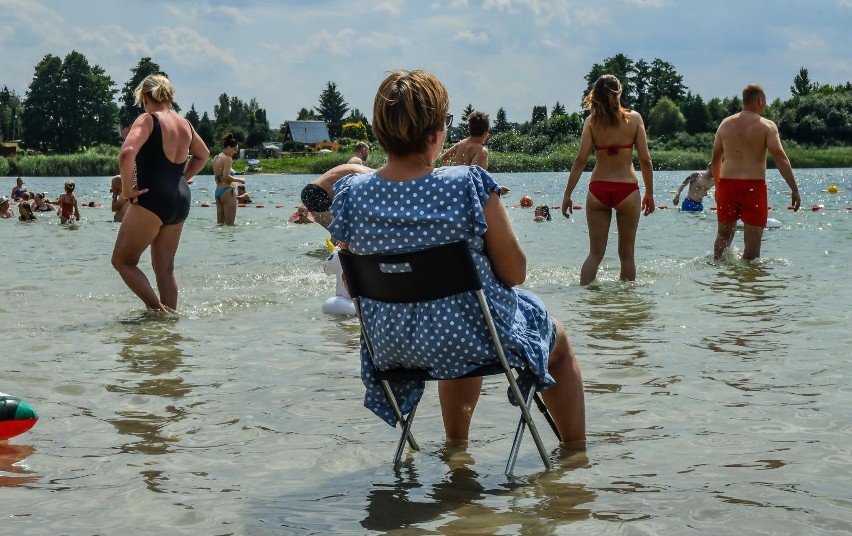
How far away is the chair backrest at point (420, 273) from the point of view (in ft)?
11.8

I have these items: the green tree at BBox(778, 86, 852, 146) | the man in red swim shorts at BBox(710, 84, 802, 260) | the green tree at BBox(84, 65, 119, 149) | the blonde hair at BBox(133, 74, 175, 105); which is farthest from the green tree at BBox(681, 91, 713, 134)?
the blonde hair at BBox(133, 74, 175, 105)

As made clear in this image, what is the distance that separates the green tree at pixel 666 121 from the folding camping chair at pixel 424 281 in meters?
117

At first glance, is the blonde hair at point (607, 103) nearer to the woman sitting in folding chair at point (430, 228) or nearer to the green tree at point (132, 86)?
the woman sitting in folding chair at point (430, 228)

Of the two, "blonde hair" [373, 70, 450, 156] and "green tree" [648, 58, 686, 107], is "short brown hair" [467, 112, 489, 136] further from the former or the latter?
"green tree" [648, 58, 686, 107]

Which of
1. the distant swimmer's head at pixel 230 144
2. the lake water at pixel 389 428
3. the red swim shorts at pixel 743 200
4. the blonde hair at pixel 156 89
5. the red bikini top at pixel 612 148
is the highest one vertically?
the blonde hair at pixel 156 89

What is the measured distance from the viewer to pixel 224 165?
2045cm

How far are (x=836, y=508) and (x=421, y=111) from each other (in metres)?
1.92

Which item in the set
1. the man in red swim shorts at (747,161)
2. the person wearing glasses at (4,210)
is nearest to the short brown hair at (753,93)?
the man in red swim shorts at (747,161)

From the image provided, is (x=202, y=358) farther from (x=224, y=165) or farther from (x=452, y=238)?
(x=224, y=165)

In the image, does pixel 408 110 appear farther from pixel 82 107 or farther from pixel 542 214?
pixel 82 107

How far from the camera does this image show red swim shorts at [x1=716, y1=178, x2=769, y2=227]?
11289 millimetres

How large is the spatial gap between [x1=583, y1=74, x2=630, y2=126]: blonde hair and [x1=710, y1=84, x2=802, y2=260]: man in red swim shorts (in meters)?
2.41

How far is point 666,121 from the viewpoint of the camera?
120 m

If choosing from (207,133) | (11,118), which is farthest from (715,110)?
(11,118)
